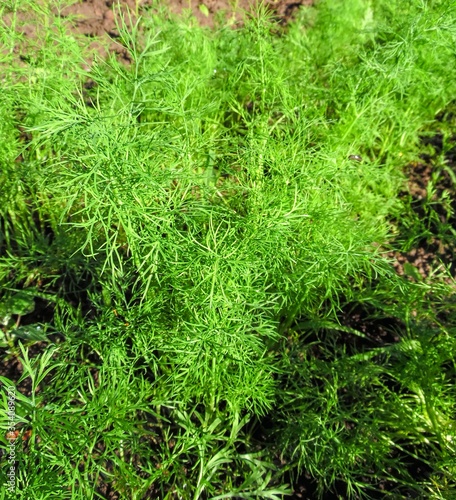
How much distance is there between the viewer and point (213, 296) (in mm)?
1521

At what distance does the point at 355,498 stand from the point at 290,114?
4.70 ft

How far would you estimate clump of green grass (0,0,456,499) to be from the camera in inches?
59.4

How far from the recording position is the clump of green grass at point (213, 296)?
1509 mm

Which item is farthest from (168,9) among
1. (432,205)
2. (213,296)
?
(213,296)

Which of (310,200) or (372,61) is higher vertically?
(372,61)

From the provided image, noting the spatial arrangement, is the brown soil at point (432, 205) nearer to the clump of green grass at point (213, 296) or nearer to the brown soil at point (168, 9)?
the clump of green grass at point (213, 296)

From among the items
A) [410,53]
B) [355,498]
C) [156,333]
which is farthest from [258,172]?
[355,498]

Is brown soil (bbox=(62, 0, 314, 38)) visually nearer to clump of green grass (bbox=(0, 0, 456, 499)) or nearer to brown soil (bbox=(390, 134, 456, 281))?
clump of green grass (bbox=(0, 0, 456, 499))

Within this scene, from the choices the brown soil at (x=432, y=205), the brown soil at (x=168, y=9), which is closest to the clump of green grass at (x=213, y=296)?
the brown soil at (x=432, y=205)

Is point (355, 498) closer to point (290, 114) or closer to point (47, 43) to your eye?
point (290, 114)

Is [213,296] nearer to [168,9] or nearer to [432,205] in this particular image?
[432,205]

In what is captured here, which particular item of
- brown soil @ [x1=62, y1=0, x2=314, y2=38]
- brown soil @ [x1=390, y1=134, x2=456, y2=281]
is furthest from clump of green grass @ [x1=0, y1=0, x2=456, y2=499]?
brown soil @ [x1=62, y1=0, x2=314, y2=38]

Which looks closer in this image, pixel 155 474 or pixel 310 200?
pixel 155 474

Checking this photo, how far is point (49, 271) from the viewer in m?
2.22
